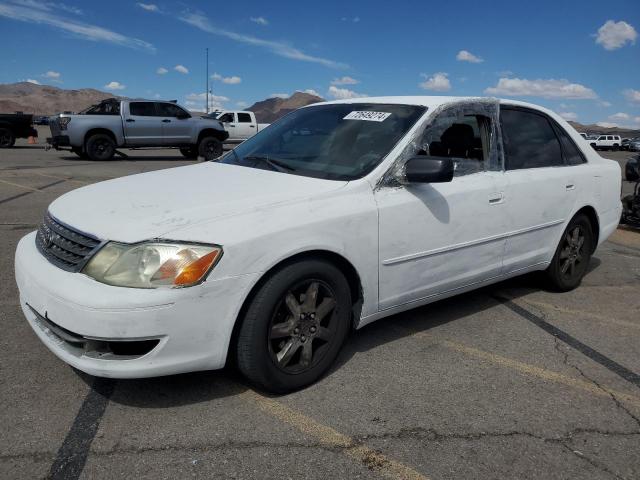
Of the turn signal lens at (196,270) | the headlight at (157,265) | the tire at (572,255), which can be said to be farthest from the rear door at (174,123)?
the turn signal lens at (196,270)

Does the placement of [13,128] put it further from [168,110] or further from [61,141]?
[168,110]

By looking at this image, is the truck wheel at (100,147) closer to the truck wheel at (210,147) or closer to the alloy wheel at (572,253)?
the truck wheel at (210,147)

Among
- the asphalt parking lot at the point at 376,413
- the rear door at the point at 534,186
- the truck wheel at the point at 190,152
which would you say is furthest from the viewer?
the truck wheel at the point at 190,152

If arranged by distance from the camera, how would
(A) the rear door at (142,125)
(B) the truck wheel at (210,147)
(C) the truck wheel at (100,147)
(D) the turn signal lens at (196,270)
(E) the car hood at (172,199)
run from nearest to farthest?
(D) the turn signal lens at (196,270) → (E) the car hood at (172,199) → (C) the truck wheel at (100,147) → (A) the rear door at (142,125) → (B) the truck wheel at (210,147)

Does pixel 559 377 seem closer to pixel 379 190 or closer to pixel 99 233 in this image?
pixel 379 190

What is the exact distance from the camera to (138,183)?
11.5 feet

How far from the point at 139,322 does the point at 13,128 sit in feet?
71.9

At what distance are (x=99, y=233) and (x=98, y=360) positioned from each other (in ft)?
1.97

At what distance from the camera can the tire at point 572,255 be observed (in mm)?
4664

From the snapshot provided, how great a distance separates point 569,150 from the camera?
4.69 m

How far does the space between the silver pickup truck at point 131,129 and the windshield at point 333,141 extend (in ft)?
44.7

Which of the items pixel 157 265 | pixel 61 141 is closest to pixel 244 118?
pixel 61 141

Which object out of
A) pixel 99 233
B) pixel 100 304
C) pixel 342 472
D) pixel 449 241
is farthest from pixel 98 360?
pixel 449 241

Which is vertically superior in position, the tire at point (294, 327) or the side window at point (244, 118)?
the side window at point (244, 118)
